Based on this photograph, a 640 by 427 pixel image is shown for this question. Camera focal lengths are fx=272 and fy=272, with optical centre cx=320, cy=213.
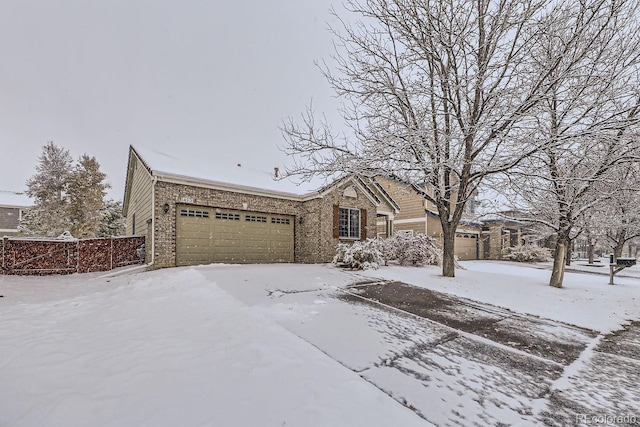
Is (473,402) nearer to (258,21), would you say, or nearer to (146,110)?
(258,21)

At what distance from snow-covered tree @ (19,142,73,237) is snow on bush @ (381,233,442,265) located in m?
19.8

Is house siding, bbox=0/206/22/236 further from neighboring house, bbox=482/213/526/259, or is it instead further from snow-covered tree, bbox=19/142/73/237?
neighboring house, bbox=482/213/526/259

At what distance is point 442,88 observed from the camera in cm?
757

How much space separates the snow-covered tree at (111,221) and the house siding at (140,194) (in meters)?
8.80

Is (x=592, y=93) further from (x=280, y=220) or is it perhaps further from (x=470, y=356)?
(x=280, y=220)

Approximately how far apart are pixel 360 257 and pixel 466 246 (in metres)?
12.8

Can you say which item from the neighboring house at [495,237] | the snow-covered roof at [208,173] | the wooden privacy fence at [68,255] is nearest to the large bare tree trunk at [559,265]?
the snow-covered roof at [208,173]

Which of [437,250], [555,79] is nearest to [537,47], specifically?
[555,79]

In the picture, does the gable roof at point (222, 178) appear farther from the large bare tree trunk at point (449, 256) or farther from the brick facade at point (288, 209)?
the large bare tree trunk at point (449, 256)

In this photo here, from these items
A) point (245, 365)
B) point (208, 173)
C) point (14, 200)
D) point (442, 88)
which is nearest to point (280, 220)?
point (208, 173)

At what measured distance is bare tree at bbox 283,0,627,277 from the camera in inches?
256

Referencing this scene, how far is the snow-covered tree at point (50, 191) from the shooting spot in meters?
17.1

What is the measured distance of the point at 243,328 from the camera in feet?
11.9

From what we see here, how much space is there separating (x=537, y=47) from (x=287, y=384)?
30.9ft
